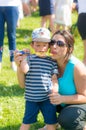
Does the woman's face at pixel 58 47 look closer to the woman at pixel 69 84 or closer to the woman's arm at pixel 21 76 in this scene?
the woman at pixel 69 84

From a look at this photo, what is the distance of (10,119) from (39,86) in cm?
92

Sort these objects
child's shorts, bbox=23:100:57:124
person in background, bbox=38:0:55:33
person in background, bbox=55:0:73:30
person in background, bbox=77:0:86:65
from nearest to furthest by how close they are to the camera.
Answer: child's shorts, bbox=23:100:57:124
person in background, bbox=77:0:86:65
person in background, bbox=55:0:73:30
person in background, bbox=38:0:55:33

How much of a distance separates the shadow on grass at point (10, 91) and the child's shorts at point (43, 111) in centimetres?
145

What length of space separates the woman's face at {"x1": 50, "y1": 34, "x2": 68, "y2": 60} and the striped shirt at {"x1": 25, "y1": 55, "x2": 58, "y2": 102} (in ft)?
0.35

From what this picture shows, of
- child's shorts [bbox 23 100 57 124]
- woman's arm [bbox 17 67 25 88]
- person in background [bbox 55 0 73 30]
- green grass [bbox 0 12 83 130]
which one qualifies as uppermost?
person in background [bbox 55 0 73 30]

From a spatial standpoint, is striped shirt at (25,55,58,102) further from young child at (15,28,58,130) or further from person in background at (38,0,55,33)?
person in background at (38,0,55,33)

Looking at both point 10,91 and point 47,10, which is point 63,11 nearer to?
point 47,10

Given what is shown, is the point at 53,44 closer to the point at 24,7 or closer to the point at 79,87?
the point at 79,87

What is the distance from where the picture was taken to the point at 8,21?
6.23 m

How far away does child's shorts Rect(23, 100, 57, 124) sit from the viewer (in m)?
4.02

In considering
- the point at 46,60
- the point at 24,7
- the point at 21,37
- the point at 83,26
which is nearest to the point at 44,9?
the point at 21,37

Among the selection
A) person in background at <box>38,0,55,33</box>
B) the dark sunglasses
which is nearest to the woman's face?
the dark sunglasses

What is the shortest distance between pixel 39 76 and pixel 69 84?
0.93 ft

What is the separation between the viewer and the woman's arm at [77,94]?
153 inches
